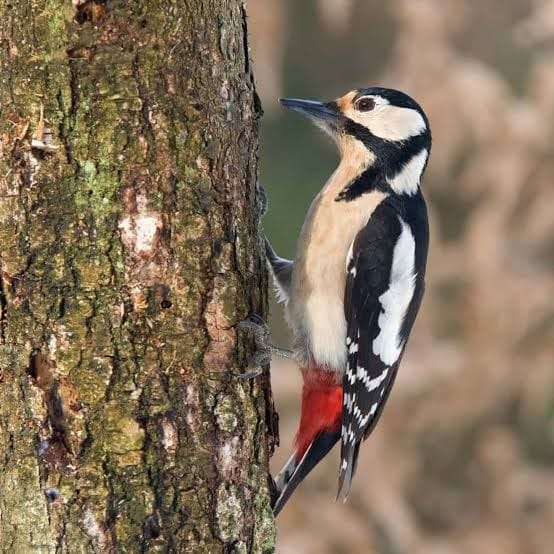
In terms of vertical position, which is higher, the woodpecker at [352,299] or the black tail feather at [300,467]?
the woodpecker at [352,299]

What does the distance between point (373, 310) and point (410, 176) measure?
0.52 metres

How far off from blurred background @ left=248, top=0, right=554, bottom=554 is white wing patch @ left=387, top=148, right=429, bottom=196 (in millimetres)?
2374

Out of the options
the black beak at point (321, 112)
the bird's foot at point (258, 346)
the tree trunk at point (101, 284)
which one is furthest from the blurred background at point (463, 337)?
the tree trunk at point (101, 284)

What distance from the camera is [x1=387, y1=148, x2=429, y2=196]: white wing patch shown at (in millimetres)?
3607

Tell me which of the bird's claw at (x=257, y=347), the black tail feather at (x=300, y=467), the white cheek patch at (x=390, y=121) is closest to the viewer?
the bird's claw at (x=257, y=347)

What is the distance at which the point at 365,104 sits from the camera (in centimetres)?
377

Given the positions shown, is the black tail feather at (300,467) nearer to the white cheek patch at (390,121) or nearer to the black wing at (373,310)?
the black wing at (373,310)

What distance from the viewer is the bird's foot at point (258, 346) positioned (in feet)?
8.93

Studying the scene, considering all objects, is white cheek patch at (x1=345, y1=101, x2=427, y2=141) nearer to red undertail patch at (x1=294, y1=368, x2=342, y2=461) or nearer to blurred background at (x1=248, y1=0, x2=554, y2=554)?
red undertail patch at (x1=294, y1=368, x2=342, y2=461)

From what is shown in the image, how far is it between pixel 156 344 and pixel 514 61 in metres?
6.33

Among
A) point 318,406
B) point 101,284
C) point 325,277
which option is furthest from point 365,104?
point 101,284

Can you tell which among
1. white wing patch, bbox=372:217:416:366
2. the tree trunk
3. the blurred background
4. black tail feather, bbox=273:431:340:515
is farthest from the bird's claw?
the blurred background

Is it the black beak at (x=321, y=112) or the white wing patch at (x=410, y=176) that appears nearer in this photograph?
the white wing patch at (x=410, y=176)

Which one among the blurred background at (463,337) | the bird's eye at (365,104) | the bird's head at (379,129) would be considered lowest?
the blurred background at (463,337)
